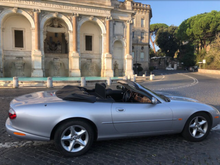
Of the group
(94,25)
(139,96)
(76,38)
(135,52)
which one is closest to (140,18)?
(135,52)

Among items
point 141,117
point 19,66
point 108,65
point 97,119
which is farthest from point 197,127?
point 19,66

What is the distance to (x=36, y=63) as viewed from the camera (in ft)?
73.5

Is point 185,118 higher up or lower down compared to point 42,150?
higher up

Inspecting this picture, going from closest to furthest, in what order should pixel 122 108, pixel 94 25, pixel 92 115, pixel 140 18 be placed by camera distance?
pixel 92 115 → pixel 122 108 → pixel 94 25 → pixel 140 18

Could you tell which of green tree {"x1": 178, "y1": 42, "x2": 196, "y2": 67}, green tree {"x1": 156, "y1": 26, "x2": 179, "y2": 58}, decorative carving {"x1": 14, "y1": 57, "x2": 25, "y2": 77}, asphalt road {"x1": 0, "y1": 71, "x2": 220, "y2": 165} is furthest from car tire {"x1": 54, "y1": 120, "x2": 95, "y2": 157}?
green tree {"x1": 156, "y1": 26, "x2": 179, "y2": 58}

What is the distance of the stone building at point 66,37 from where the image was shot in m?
22.5

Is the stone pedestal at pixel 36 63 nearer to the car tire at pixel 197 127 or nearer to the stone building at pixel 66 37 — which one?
the stone building at pixel 66 37

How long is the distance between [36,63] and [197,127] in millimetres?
22228

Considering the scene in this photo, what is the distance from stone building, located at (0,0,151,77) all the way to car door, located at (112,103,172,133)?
21553 mm

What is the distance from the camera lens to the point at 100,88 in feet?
12.0

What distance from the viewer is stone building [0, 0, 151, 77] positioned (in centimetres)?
2250

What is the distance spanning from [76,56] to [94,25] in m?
6.68

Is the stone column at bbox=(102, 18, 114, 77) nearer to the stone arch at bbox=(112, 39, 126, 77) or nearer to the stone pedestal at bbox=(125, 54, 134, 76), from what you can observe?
the stone arch at bbox=(112, 39, 126, 77)

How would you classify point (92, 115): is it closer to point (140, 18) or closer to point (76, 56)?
point (76, 56)
